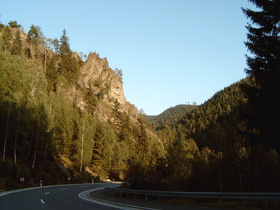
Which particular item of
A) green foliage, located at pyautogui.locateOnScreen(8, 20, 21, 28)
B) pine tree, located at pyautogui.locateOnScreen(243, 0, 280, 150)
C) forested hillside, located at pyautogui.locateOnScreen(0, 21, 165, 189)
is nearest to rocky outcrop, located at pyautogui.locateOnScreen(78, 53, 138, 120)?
forested hillside, located at pyautogui.locateOnScreen(0, 21, 165, 189)

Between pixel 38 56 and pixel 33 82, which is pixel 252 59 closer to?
pixel 33 82

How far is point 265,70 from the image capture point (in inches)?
519

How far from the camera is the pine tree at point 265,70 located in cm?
1238

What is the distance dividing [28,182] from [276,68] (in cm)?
3074

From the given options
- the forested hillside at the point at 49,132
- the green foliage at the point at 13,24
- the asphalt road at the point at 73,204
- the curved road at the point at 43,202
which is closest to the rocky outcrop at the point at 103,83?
the forested hillside at the point at 49,132

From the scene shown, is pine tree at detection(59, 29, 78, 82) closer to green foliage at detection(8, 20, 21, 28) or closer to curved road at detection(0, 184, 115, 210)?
green foliage at detection(8, 20, 21, 28)

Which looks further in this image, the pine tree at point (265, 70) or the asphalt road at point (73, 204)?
the pine tree at point (265, 70)

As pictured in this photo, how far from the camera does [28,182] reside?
31.4 metres

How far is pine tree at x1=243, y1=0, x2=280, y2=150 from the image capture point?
12383 mm

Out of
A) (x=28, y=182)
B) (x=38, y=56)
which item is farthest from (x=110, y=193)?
(x=38, y=56)

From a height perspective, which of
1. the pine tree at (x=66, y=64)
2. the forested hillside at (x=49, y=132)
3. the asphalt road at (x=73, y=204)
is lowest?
the asphalt road at (x=73, y=204)

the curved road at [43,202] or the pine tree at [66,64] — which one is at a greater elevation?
the pine tree at [66,64]

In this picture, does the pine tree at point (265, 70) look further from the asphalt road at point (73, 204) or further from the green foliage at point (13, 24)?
the green foliage at point (13, 24)

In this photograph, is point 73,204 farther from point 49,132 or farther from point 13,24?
point 13,24
